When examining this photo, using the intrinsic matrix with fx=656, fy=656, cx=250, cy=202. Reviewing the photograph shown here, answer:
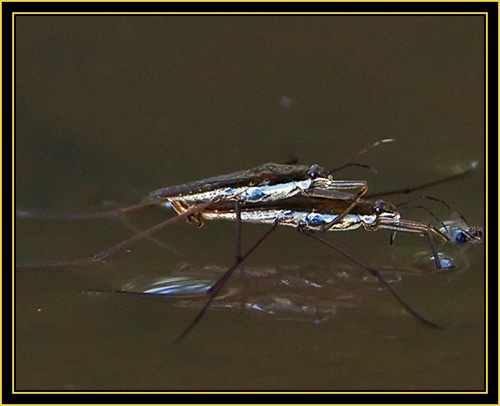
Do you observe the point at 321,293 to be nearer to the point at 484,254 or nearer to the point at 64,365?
the point at 484,254

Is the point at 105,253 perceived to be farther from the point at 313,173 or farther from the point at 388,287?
the point at 388,287

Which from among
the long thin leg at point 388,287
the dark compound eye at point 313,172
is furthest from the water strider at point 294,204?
the long thin leg at point 388,287

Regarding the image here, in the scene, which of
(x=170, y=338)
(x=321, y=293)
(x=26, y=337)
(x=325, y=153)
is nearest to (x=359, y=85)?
(x=325, y=153)

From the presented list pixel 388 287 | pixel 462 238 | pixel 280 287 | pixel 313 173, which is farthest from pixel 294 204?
pixel 462 238

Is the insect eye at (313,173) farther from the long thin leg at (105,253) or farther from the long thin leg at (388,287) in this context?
the long thin leg at (105,253)

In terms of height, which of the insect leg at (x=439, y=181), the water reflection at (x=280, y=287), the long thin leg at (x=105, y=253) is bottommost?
the water reflection at (x=280, y=287)

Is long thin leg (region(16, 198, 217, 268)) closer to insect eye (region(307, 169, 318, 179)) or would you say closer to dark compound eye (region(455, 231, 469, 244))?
insect eye (region(307, 169, 318, 179))

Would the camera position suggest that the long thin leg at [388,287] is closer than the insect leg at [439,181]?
Yes

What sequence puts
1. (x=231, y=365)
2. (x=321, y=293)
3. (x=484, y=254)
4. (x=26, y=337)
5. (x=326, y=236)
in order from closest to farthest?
(x=231, y=365)
(x=26, y=337)
(x=321, y=293)
(x=484, y=254)
(x=326, y=236)

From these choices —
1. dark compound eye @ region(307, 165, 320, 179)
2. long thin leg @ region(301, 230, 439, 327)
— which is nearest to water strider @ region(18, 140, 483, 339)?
dark compound eye @ region(307, 165, 320, 179)

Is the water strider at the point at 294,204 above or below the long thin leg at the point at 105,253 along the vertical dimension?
above

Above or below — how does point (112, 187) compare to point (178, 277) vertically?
above
